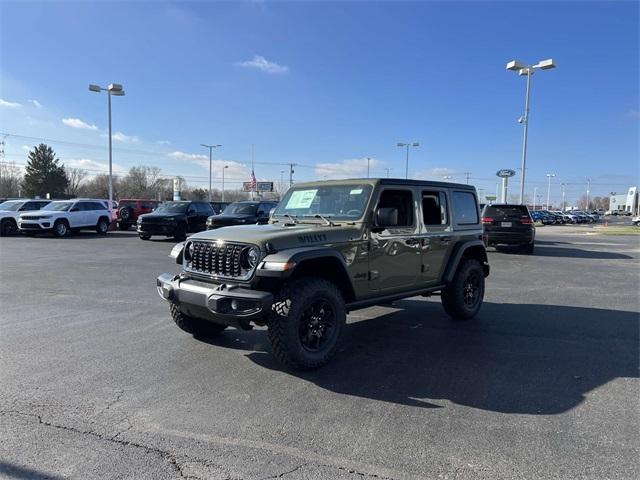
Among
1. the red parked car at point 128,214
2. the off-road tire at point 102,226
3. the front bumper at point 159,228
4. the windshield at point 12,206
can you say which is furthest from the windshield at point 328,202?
the red parked car at point 128,214

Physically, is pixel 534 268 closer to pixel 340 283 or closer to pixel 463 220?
pixel 463 220

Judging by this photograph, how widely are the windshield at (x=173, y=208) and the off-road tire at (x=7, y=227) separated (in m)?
7.59

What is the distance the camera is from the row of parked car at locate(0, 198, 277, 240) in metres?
19.9

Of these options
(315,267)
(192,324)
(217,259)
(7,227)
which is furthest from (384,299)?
(7,227)

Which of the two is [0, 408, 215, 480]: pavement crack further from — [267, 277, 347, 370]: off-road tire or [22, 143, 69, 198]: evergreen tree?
[22, 143, 69, 198]: evergreen tree

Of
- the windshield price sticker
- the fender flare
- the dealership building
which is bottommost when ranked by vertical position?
the fender flare

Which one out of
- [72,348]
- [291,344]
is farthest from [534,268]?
[72,348]

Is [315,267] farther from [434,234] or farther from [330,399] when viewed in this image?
[434,234]

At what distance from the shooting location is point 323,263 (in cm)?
485

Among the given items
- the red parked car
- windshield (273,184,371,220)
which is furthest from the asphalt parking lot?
the red parked car

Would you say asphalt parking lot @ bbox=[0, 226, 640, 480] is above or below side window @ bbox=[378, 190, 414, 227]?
below

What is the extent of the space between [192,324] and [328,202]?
2.22 m

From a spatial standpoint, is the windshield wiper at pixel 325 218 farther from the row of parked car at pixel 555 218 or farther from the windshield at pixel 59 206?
the row of parked car at pixel 555 218

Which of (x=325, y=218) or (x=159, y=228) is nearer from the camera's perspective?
(x=325, y=218)
